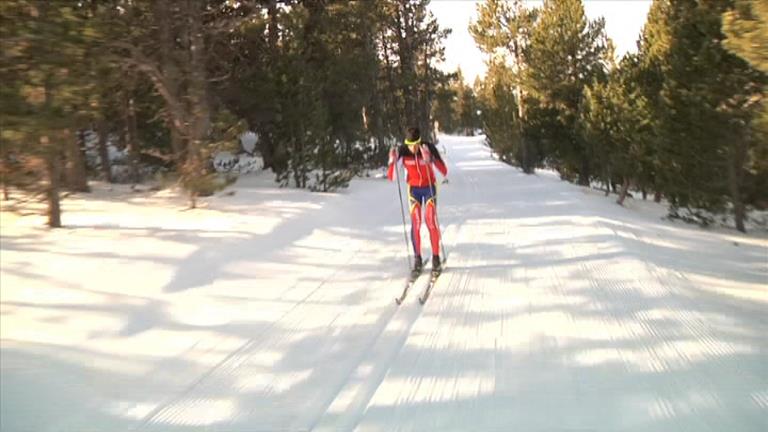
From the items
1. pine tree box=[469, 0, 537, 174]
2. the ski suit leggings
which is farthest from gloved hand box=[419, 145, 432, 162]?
pine tree box=[469, 0, 537, 174]

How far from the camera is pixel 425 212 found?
845 centimetres

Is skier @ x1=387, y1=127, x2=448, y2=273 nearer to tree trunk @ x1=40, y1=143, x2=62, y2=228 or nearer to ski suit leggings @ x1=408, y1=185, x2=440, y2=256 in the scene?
ski suit leggings @ x1=408, y1=185, x2=440, y2=256

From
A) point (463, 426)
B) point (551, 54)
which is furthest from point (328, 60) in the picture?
point (463, 426)

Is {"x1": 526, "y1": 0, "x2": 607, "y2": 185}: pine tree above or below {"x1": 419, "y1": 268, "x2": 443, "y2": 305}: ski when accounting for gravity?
above

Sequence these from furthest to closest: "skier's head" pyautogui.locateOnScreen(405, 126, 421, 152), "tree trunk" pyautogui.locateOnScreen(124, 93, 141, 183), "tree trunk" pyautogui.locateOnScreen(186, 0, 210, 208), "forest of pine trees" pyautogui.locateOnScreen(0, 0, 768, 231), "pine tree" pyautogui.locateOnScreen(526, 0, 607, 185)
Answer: "pine tree" pyautogui.locateOnScreen(526, 0, 607, 185) < "tree trunk" pyautogui.locateOnScreen(124, 93, 141, 183) < "tree trunk" pyautogui.locateOnScreen(186, 0, 210, 208) < "skier's head" pyautogui.locateOnScreen(405, 126, 421, 152) < "forest of pine trees" pyautogui.locateOnScreen(0, 0, 768, 231)

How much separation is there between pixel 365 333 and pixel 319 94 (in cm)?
1312

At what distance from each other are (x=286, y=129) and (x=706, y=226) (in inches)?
439

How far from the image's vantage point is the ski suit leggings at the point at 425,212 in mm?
8258

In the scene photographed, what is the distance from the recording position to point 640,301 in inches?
243

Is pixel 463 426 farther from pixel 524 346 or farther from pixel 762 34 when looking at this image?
pixel 762 34

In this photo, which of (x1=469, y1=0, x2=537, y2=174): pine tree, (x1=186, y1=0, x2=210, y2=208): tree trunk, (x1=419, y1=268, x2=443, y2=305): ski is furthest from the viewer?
(x1=469, y1=0, x2=537, y2=174): pine tree

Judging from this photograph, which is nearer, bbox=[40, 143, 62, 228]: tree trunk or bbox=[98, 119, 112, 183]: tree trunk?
bbox=[40, 143, 62, 228]: tree trunk

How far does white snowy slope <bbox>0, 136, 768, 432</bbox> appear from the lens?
4.14m

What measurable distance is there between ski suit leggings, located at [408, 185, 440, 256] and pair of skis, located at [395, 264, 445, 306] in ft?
1.36
